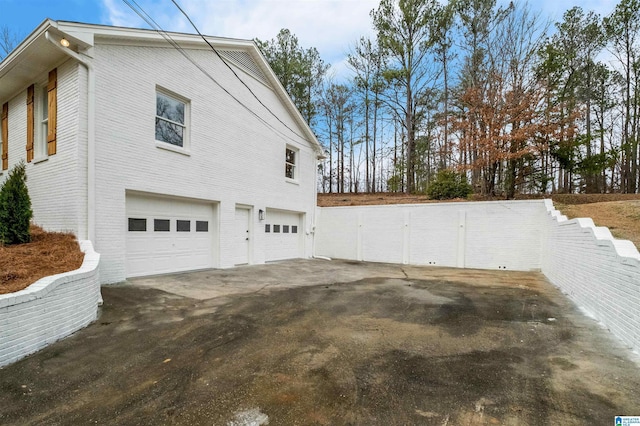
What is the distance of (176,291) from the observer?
Result: 20.5 ft

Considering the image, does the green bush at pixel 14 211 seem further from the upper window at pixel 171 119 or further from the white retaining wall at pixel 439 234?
the white retaining wall at pixel 439 234

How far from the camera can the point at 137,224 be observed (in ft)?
24.4

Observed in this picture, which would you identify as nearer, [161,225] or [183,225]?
[161,225]

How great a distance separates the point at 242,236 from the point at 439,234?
7.71 meters

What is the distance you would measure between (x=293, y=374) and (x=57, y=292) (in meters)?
3.21

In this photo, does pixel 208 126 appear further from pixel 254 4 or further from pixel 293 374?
pixel 293 374

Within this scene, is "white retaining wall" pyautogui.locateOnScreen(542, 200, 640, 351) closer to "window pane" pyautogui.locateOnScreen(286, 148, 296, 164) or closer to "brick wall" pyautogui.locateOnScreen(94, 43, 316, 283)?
"brick wall" pyautogui.locateOnScreen(94, 43, 316, 283)

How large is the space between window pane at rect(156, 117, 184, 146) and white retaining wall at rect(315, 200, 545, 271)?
7.47m

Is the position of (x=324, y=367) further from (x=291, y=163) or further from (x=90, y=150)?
(x=291, y=163)

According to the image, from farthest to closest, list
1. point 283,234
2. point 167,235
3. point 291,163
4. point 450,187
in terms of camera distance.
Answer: point 450,187 → point 291,163 → point 283,234 → point 167,235

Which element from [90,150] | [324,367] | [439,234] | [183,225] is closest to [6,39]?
[90,150]

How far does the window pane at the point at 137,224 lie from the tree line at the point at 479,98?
1245cm

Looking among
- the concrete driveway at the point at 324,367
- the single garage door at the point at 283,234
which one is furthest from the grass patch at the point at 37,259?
the single garage door at the point at 283,234

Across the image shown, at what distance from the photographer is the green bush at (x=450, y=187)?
13.8m
